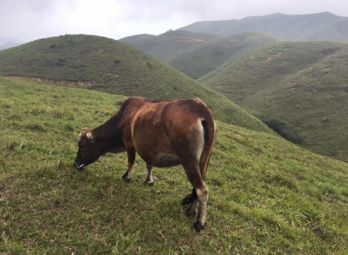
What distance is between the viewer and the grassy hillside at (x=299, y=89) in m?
51.3

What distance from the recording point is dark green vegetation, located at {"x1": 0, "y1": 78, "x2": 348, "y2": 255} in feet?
26.0

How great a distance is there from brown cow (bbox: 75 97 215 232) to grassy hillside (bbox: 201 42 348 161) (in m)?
38.4

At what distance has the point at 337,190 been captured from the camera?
1650 cm

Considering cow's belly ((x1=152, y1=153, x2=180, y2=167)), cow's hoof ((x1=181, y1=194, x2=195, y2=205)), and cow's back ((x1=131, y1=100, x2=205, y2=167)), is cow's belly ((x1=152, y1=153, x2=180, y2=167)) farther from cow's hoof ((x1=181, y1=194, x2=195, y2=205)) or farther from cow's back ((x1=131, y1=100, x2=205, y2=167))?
cow's hoof ((x1=181, y1=194, x2=195, y2=205))

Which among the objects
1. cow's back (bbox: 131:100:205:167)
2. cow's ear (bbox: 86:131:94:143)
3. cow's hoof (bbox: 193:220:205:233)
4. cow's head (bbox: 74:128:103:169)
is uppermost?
cow's back (bbox: 131:100:205:167)

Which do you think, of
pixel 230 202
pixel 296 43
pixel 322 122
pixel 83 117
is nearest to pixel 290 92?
pixel 322 122

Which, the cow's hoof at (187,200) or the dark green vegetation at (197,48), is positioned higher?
the cow's hoof at (187,200)

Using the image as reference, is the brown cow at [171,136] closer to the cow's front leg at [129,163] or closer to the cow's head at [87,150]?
the cow's front leg at [129,163]

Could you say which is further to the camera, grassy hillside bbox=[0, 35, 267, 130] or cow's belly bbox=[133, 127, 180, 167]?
grassy hillside bbox=[0, 35, 267, 130]

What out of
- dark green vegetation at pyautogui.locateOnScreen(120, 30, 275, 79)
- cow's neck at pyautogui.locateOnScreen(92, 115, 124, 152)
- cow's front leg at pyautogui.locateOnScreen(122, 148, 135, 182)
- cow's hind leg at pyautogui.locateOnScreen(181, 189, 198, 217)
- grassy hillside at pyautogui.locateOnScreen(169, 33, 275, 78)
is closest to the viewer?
cow's hind leg at pyautogui.locateOnScreen(181, 189, 198, 217)

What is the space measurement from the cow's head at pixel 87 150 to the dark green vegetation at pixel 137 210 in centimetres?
33

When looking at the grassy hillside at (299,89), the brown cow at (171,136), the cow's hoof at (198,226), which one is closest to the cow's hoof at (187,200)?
the brown cow at (171,136)

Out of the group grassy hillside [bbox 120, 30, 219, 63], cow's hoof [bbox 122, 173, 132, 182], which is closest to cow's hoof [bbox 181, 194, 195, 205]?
cow's hoof [bbox 122, 173, 132, 182]

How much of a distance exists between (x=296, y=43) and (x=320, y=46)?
9133 mm
